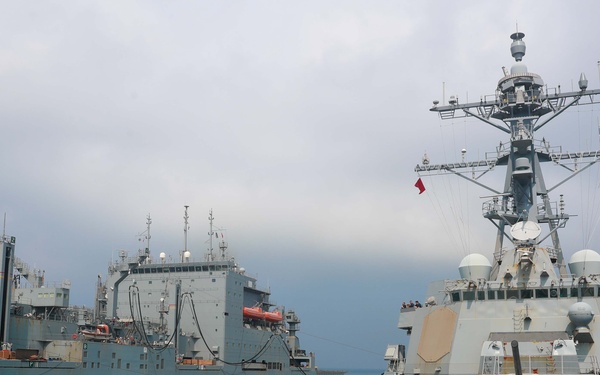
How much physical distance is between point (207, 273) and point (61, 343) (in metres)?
11.8

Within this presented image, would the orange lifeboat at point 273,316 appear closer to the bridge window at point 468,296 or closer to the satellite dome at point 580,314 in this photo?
the bridge window at point 468,296

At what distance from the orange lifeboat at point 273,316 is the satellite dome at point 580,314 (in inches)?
1293

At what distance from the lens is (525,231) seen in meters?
16.9

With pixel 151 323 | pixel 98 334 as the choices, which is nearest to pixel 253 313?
pixel 151 323

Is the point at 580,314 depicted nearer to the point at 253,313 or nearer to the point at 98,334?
the point at 98,334

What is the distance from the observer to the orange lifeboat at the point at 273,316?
152 feet

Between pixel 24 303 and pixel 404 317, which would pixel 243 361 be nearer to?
pixel 24 303

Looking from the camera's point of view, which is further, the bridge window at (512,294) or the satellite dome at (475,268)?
the satellite dome at (475,268)

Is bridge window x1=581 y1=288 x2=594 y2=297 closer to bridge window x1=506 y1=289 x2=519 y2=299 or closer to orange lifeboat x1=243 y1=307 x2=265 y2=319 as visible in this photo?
bridge window x1=506 y1=289 x2=519 y2=299

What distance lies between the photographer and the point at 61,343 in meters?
29.4

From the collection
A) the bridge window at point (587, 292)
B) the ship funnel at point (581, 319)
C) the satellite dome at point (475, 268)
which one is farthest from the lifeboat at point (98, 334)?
the ship funnel at point (581, 319)

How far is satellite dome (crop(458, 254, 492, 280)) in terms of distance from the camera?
17.2 m

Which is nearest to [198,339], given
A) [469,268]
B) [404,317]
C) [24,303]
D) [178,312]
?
[178,312]

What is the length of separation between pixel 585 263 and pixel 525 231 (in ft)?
5.43
